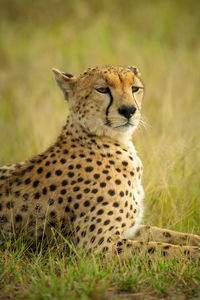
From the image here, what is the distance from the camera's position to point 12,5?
471 inches

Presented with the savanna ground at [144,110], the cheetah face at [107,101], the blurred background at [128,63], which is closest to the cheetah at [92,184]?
the cheetah face at [107,101]

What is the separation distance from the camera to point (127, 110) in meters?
3.28

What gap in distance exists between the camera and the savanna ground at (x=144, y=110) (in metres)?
2.60

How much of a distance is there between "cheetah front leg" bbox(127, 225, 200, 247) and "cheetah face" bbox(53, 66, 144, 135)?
75 centimetres

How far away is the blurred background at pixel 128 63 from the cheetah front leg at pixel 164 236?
14cm

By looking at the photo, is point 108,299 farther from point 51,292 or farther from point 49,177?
point 49,177

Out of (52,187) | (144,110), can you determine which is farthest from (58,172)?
(144,110)

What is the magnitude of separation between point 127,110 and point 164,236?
3.19 feet

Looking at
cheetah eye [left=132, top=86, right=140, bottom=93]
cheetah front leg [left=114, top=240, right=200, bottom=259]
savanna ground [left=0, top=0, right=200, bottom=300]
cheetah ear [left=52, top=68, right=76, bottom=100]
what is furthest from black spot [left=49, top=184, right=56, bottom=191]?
cheetah eye [left=132, top=86, right=140, bottom=93]

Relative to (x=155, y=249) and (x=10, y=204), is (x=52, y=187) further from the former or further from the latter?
(x=155, y=249)

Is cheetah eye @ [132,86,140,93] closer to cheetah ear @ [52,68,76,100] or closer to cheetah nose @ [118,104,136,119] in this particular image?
cheetah nose @ [118,104,136,119]

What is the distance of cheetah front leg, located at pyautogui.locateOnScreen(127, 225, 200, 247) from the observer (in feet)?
10.9

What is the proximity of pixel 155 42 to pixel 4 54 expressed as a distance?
→ 3188 mm

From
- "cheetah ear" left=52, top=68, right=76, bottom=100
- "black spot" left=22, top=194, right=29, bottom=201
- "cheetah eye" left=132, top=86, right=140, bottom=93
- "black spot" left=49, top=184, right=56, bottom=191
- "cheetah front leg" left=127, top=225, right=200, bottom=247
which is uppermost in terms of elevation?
"cheetah ear" left=52, top=68, right=76, bottom=100
